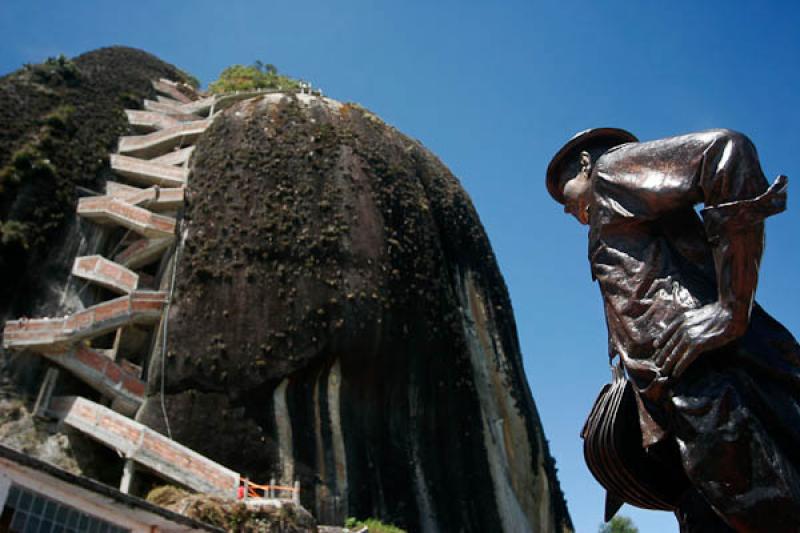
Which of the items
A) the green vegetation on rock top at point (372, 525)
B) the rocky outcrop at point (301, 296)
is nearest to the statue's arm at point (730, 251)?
the green vegetation on rock top at point (372, 525)

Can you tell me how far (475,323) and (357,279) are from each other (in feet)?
17.2

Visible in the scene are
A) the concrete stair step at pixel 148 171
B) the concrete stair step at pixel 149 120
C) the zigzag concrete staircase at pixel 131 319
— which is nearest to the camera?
the zigzag concrete staircase at pixel 131 319

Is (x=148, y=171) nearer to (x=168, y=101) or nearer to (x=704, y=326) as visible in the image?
(x=168, y=101)

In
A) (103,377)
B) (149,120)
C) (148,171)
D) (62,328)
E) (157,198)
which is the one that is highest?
(149,120)

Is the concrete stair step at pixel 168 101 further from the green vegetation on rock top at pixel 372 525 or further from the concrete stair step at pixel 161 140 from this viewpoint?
the green vegetation on rock top at pixel 372 525

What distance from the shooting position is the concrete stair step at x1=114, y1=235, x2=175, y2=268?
2330 cm

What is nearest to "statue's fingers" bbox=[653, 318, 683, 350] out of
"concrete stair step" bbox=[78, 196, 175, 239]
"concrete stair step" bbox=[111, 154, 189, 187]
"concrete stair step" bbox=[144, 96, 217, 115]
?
"concrete stair step" bbox=[78, 196, 175, 239]

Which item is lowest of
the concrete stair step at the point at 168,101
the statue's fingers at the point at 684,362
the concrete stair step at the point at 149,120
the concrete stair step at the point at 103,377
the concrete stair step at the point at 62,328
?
the statue's fingers at the point at 684,362

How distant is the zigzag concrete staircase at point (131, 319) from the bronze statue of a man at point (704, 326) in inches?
495

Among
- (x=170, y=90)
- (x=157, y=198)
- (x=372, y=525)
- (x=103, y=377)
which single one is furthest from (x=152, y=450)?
(x=170, y=90)

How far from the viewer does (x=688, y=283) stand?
378cm

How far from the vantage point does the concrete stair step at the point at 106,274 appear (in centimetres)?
2184

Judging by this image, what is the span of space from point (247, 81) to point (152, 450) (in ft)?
75.4

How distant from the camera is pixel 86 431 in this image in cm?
1816
